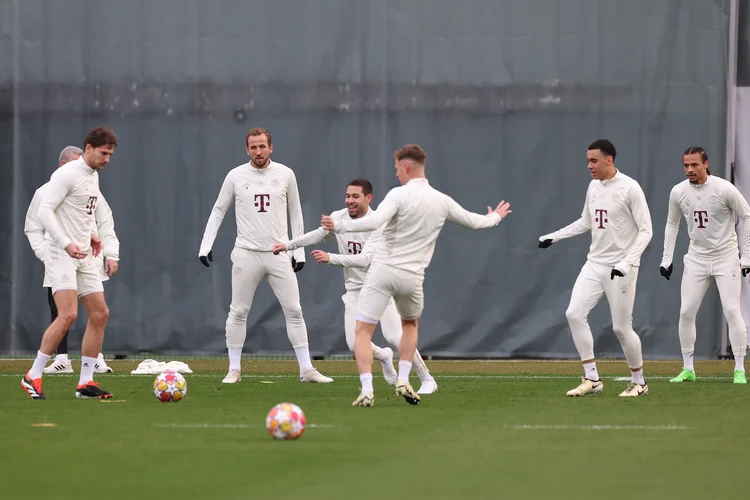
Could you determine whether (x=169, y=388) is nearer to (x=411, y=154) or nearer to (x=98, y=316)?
(x=98, y=316)

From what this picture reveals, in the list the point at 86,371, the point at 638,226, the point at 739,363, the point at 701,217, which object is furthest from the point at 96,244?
the point at 739,363

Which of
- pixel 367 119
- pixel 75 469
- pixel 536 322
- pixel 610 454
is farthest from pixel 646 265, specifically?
pixel 75 469

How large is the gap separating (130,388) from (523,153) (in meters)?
6.51

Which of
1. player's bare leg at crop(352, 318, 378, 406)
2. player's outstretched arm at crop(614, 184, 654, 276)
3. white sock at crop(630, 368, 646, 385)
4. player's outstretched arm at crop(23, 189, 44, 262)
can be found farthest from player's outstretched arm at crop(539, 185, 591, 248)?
player's outstretched arm at crop(23, 189, 44, 262)

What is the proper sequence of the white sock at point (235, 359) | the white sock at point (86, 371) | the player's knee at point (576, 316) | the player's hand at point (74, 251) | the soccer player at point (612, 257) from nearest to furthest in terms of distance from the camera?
the player's hand at point (74, 251) → the white sock at point (86, 371) → the soccer player at point (612, 257) → the player's knee at point (576, 316) → the white sock at point (235, 359)

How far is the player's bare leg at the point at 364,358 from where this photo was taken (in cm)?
877

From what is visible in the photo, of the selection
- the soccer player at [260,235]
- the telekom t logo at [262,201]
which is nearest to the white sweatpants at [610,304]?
the soccer player at [260,235]

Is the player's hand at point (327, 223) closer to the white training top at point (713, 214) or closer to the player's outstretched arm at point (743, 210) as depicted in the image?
the white training top at point (713, 214)

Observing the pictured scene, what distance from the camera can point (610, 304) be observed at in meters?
10.1

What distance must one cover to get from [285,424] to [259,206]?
16.8 ft

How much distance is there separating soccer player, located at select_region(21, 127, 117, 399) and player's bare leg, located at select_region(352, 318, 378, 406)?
201 cm

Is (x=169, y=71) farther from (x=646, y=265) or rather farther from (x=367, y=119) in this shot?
(x=646, y=265)

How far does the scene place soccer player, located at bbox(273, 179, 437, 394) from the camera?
10281 mm

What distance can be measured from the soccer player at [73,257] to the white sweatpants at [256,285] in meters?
2.11
